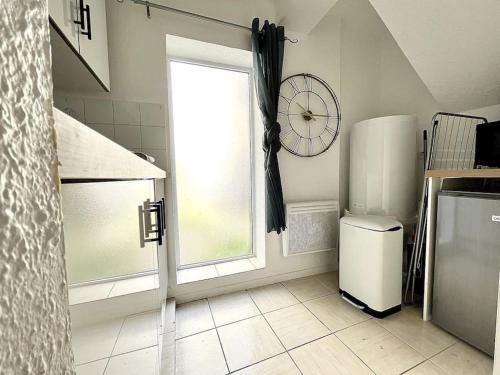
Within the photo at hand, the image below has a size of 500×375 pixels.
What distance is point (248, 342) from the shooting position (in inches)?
51.7

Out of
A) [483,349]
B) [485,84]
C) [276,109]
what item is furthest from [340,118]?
[483,349]

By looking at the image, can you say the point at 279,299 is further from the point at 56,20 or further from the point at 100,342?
the point at 56,20

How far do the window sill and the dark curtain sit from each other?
15.5 inches

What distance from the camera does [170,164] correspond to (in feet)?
5.41

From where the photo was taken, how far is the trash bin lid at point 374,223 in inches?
57.2

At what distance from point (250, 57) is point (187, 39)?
534 millimetres

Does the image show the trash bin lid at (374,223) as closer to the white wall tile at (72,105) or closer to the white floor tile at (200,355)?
the white floor tile at (200,355)

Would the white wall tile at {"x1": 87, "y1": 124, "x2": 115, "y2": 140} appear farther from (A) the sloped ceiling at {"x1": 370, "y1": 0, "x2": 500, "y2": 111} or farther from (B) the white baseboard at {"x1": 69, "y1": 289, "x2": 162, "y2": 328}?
(A) the sloped ceiling at {"x1": 370, "y1": 0, "x2": 500, "y2": 111}

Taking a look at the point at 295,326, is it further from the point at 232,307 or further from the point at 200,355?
the point at 200,355

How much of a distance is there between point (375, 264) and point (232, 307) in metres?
1.03

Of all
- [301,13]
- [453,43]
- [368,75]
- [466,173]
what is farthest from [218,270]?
[368,75]

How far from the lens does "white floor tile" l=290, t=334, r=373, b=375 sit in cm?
112

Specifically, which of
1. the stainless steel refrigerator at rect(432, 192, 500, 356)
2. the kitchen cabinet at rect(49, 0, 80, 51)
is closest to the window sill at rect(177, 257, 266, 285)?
the stainless steel refrigerator at rect(432, 192, 500, 356)

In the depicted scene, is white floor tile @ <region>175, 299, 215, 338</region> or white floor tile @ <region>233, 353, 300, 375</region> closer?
white floor tile @ <region>233, 353, 300, 375</region>
